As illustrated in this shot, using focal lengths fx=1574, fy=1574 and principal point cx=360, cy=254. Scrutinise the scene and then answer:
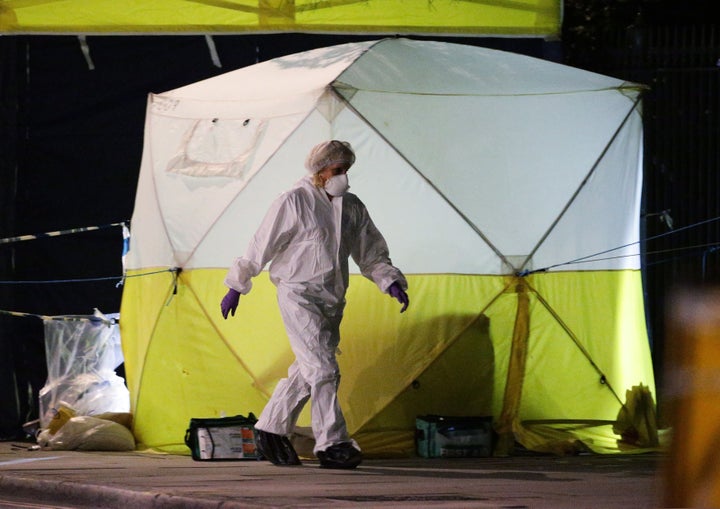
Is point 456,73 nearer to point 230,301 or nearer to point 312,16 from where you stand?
point 312,16

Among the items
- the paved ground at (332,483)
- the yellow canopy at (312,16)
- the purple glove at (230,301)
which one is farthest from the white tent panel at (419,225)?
the yellow canopy at (312,16)

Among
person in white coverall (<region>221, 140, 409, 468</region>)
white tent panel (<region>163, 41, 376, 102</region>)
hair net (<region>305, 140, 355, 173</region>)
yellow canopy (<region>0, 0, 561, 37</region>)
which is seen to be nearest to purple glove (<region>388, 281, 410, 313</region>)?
person in white coverall (<region>221, 140, 409, 468</region>)

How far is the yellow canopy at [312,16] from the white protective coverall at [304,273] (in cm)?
423

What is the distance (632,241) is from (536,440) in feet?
5.80

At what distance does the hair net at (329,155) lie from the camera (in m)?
9.80

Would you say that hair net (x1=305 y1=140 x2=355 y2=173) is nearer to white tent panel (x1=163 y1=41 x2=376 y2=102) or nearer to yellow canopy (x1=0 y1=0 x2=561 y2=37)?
white tent panel (x1=163 y1=41 x2=376 y2=102)

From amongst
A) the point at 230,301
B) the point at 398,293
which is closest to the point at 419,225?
the point at 398,293

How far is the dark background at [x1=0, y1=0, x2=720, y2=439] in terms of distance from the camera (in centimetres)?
1369

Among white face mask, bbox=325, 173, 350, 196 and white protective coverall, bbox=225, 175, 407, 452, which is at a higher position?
white face mask, bbox=325, 173, 350, 196

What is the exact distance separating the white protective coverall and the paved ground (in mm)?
510

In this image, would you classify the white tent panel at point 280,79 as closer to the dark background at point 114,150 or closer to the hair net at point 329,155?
the hair net at point 329,155

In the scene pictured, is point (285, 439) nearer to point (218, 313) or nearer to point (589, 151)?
point (218, 313)

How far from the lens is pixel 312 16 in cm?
1386

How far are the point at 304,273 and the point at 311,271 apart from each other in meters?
0.05
